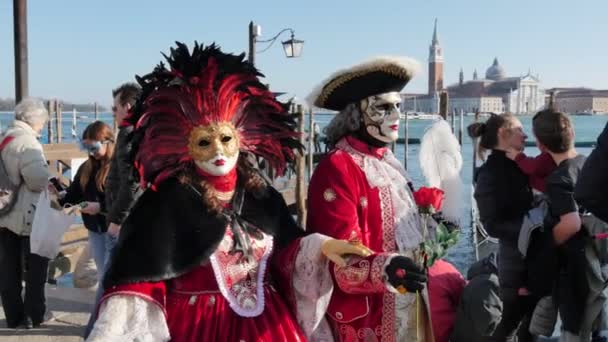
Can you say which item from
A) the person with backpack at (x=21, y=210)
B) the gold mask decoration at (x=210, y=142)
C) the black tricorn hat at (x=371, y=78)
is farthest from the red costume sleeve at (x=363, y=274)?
the person with backpack at (x=21, y=210)

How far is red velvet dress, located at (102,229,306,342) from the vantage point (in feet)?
6.55

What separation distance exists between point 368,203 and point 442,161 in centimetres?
47

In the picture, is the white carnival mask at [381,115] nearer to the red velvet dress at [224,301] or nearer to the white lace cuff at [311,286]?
the white lace cuff at [311,286]

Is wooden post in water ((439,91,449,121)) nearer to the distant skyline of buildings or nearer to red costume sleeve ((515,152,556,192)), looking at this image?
red costume sleeve ((515,152,556,192))

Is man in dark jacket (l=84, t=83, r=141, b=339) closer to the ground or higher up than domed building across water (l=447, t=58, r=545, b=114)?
closer to the ground

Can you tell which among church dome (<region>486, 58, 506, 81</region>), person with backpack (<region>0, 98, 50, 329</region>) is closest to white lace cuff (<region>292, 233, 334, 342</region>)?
person with backpack (<region>0, 98, 50, 329</region>)

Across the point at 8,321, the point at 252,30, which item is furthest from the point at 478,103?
A: the point at 8,321

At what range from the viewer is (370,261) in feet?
6.61

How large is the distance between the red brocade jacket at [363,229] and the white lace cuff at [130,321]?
59 centimetres

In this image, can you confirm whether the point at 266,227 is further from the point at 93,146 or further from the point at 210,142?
the point at 93,146

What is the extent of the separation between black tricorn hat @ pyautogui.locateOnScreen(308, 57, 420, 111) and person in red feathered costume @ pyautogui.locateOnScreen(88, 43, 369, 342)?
23 centimetres

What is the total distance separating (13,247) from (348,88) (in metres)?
2.83

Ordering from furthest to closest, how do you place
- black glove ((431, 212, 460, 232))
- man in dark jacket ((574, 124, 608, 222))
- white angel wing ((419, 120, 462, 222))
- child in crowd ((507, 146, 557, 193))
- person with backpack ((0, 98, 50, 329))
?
1. person with backpack ((0, 98, 50, 329))
2. child in crowd ((507, 146, 557, 193))
3. white angel wing ((419, 120, 462, 222))
4. black glove ((431, 212, 460, 232))
5. man in dark jacket ((574, 124, 608, 222))

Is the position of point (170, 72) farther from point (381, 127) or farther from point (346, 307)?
point (346, 307)
